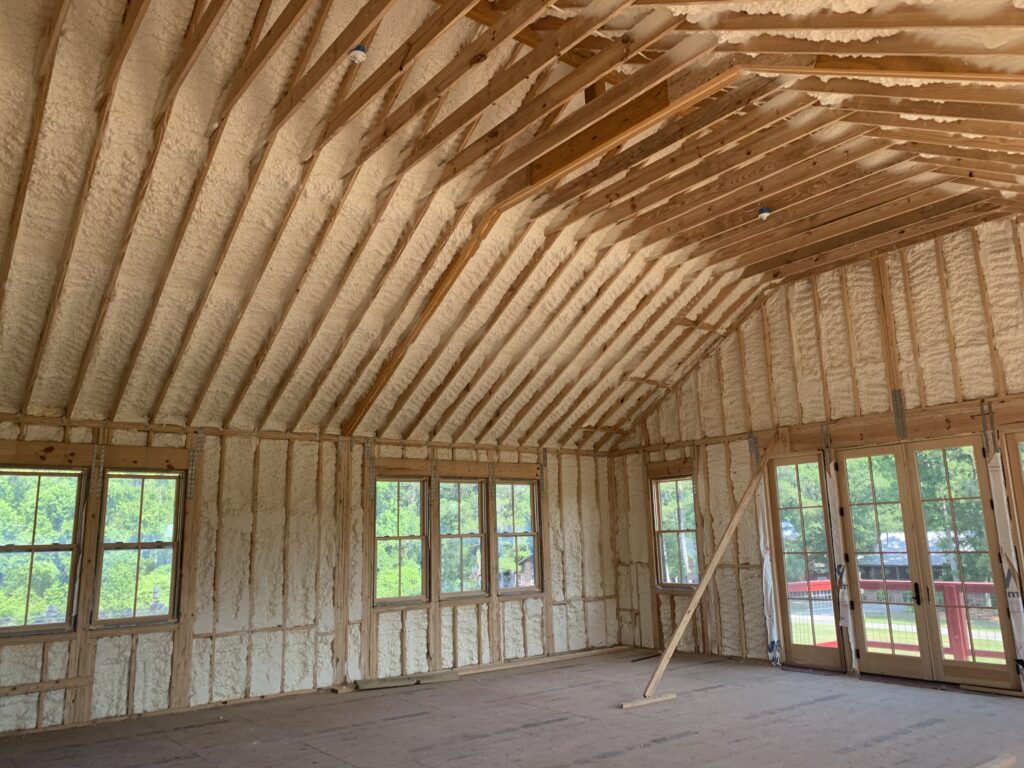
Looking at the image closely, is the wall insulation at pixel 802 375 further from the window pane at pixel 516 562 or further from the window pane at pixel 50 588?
the window pane at pixel 50 588

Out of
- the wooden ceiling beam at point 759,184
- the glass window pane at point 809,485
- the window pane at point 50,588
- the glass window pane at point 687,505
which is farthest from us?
the glass window pane at point 687,505

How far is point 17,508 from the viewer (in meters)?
6.64

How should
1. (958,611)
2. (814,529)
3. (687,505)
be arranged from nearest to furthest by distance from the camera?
1. (958,611)
2. (814,529)
3. (687,505)

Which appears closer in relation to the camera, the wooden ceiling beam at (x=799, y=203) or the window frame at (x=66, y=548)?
the wooden ceiling beam at (x=799, y=203)

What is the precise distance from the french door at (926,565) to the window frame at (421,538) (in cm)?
486

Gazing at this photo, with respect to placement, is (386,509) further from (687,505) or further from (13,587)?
(687,505)

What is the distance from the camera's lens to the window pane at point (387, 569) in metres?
8.62

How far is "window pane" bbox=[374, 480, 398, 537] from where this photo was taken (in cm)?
873

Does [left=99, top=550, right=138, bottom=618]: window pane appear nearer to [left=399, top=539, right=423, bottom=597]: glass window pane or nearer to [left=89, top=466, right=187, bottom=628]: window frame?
[left=89, top=466, right=187, bottom=628]: window frame

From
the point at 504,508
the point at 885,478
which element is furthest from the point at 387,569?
the point at 885,478

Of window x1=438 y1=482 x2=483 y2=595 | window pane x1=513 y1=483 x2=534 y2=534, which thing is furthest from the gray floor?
window pane x1=513 y1=483 x2=534 y2=534

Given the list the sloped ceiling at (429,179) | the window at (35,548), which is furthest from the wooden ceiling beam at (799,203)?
the window at (35,548)

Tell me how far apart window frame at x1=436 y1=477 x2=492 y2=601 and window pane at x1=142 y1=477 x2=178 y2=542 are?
3.07 metres

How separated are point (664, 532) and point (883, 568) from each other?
296 cm
